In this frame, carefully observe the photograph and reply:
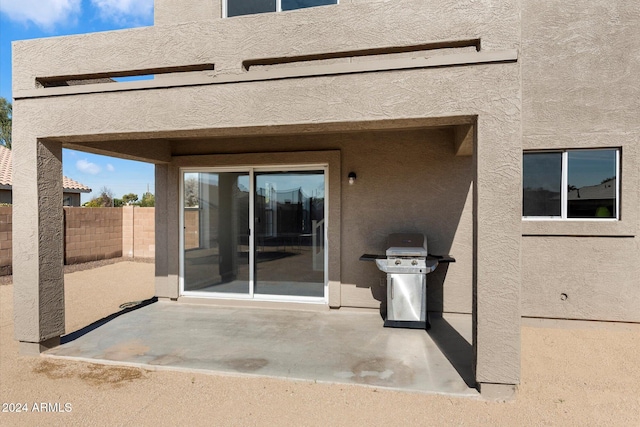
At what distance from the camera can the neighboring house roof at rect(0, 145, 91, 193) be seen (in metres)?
16.2

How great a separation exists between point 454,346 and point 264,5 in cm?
710

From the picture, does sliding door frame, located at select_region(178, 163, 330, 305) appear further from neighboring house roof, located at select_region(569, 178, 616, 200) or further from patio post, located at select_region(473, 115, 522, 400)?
neighboring house roof, located at select_region(569, 178, 616, 200)

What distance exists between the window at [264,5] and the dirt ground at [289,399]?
21.8ft

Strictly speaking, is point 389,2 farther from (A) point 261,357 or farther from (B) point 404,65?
(A) point 261,357

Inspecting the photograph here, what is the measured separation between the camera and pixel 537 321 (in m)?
7.02

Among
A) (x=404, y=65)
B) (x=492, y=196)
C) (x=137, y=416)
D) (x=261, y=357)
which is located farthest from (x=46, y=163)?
(x=492, y=196)

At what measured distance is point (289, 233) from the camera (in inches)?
316

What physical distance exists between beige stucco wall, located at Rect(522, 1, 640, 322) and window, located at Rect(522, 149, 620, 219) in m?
0.19

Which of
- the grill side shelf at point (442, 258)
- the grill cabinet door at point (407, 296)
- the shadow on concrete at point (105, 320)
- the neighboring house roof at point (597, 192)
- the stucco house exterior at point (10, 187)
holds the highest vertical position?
the stucco house exterior at point (10, 187)

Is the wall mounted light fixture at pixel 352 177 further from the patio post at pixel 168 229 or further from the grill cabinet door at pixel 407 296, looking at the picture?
the patio post at pixel 168 229

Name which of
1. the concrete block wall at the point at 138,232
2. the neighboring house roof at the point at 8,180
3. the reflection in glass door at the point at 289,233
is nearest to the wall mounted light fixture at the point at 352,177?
the reflection in glass door at the point at 289,233

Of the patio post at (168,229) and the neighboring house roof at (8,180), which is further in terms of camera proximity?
the neighboring house roof at (8,180)

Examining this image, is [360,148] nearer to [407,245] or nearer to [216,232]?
[407,245]

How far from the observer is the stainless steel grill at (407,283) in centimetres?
646
